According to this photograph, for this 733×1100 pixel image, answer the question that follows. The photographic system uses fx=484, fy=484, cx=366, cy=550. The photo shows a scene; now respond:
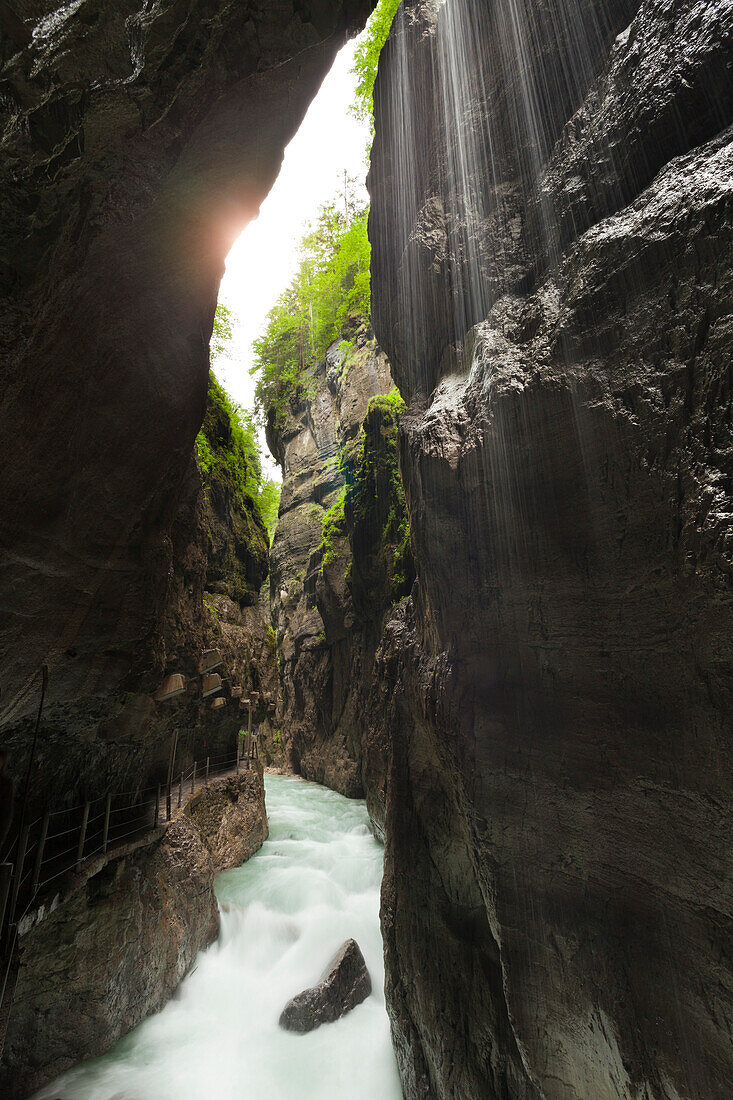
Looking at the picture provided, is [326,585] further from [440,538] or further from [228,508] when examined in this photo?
[440,538]

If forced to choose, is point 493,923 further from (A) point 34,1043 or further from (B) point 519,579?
(A) point 34,1043

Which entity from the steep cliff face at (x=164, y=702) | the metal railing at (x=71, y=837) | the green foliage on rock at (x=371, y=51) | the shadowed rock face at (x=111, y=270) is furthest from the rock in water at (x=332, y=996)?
the green foliage on rock at (x=371, y=51)

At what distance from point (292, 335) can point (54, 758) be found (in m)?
23.4

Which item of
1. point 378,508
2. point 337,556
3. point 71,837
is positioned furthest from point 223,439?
point 71,837

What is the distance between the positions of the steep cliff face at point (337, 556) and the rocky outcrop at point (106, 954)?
6.48 m

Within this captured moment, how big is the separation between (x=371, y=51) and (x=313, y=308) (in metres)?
12.3

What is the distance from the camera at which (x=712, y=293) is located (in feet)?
9.98

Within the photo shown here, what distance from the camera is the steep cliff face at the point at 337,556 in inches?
560

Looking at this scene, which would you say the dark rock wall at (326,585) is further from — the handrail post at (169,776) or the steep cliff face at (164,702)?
the handrail post at (169,776)

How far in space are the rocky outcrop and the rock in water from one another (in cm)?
216

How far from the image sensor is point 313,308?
23172mm

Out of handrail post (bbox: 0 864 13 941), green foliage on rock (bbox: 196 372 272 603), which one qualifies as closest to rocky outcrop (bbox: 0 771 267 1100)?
handrail post (bbox: 0 864 13 941)

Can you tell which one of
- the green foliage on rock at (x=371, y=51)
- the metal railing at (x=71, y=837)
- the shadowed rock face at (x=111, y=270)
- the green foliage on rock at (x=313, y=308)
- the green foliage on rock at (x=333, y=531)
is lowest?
the metal railing at (x=71, y=837)

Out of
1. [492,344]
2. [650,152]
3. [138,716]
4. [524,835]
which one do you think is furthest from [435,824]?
[650,152]
